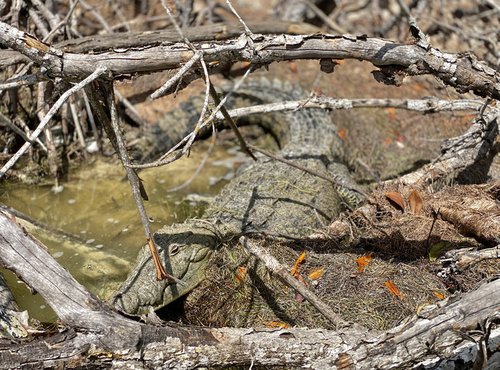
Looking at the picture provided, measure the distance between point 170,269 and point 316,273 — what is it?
1.09m

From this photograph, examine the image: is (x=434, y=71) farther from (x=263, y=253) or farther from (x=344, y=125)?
(x=344, y=125)

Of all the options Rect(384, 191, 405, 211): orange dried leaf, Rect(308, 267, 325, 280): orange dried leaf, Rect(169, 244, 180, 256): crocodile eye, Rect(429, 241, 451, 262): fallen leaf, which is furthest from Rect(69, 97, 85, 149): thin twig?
Rect(429, 241, 451, 262): fallen leaf

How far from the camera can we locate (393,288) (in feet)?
15.0

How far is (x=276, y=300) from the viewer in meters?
4.63

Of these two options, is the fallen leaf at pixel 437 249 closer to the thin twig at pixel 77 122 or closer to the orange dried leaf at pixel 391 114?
the orange dried leaf at pixel 391 114

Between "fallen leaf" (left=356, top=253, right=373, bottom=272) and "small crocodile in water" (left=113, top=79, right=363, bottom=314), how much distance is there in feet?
1.63

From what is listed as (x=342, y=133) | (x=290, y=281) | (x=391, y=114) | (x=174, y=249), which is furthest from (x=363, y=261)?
(x=391, y=114)

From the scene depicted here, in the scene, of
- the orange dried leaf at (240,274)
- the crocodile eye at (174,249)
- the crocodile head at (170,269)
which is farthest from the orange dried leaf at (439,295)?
the crocodile eye at (174,249)

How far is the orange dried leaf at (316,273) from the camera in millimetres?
4727

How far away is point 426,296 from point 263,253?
3.91 feet

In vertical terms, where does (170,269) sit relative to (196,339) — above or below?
below

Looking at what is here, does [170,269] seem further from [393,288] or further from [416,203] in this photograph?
[416,203]

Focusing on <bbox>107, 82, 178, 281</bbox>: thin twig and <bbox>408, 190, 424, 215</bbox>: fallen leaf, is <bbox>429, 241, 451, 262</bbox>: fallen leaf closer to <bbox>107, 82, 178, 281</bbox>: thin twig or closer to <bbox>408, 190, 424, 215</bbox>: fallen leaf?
<bbox>408, 190, 424, 215</bbox>: fallen leaf

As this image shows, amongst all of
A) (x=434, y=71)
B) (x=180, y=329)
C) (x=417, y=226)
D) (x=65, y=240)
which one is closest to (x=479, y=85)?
(x=434, y=71)
